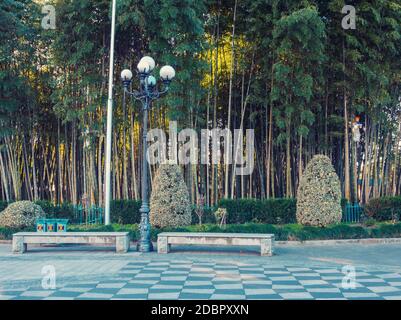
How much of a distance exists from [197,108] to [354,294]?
9989 mm

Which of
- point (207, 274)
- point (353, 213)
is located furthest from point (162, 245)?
point (353, 213)

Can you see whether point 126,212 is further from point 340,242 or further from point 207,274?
point 207,274

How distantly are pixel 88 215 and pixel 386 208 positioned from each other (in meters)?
8.28

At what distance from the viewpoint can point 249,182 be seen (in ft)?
58.1

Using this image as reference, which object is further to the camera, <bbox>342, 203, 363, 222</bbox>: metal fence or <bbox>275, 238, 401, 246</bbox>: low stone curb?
<bbox>342, 203, 363, 222</bbox>: metal fence

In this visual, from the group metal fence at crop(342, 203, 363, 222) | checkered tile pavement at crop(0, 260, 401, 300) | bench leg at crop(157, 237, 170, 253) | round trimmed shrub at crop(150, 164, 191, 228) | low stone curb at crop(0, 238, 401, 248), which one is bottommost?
low stone curb at crop(0, 238, 401, 248)

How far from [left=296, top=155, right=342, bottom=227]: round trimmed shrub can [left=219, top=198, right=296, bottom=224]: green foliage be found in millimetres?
1744

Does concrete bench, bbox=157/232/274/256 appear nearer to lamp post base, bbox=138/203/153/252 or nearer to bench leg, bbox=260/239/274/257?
bench leg, bbox=260/239/274/257

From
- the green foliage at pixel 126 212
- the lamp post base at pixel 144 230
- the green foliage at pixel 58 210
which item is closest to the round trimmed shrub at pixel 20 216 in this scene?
the green foliage at pixel 58 210

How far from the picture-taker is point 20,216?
42.9 feet

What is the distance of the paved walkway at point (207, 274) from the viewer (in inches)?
245

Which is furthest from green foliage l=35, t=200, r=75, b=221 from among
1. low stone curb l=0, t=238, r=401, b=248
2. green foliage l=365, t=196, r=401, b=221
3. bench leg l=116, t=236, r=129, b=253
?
green foliage l=365, t=196, r=401, b=221

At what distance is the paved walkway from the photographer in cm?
622

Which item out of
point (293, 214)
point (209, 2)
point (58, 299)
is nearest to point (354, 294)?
point (58, 299)
